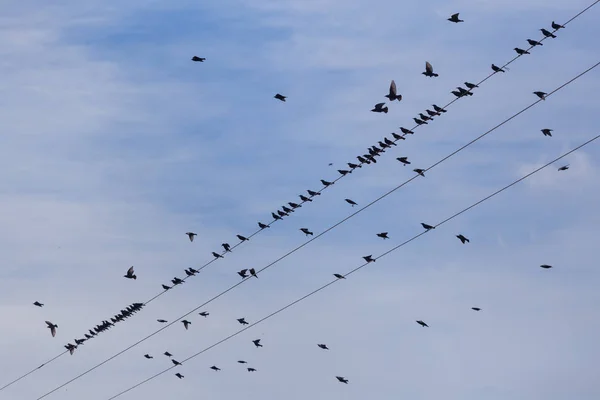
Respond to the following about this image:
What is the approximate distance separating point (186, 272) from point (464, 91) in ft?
73.4

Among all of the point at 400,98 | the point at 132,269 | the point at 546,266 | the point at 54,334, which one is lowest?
the point at 54,334

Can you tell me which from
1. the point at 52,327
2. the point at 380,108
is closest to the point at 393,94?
the point at 380,108

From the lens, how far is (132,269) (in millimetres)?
91125

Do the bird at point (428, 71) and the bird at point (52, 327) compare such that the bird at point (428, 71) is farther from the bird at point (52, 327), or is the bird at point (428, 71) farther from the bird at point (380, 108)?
the bird at point (52, 327)

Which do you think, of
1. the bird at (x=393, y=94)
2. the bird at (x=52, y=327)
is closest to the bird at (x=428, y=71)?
the bird at (x=393, y=94)

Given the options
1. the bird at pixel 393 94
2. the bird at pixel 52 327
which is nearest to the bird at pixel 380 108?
the bird at pixel 393 94

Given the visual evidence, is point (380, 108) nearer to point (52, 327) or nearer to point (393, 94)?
point (393, 94)

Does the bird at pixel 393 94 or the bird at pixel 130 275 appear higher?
the bird at pixel 393 94

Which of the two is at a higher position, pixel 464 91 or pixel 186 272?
pixel 464 91

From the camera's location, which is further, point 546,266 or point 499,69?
point 546,266

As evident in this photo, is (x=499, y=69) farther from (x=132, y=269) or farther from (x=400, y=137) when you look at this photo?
(x=132, y=269)

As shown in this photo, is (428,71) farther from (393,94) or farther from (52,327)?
(52,327)

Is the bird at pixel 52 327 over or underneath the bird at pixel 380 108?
underneath

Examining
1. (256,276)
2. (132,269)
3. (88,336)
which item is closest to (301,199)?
(256,276)
